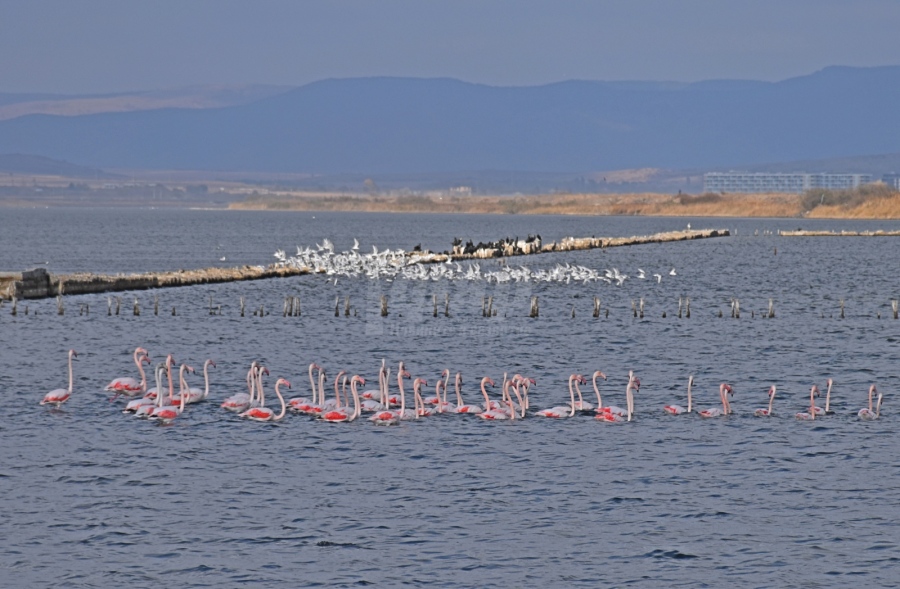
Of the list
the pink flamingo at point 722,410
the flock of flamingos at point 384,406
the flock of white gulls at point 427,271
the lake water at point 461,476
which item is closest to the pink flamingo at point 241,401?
Answer: the flock of flamingos at point 384,406

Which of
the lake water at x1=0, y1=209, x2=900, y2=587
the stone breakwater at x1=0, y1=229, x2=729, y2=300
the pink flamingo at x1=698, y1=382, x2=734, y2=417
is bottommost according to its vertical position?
the lake water at x1=0, y1=209, x2=900, y2=587

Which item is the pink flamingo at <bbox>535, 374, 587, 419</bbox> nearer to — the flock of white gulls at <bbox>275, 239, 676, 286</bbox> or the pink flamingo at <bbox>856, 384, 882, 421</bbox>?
the pink flamingo at <bbox>856, 384, 882, 421</bbox>

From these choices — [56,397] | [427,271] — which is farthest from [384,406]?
[427,271]

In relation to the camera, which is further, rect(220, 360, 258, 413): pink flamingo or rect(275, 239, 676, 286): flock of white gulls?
rect(275, 239, 676, 286): flock of white gulls

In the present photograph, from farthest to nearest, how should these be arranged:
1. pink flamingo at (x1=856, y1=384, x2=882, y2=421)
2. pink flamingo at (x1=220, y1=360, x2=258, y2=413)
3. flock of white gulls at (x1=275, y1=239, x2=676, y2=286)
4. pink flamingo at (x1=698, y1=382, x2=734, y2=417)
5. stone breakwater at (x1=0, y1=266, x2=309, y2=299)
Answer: flock of white gulls at (x1=275, y1=239, x2=676, y2=286) < stone breakwater at (x1=0, y1=266, x2=309, y2=299) < pink flamingo at (x1=698, y1=382, x2=734, y2=417) < pink flamingo at (x1=856, y1=384, x2=882, y2=421) < pink flamingo at (x1=220, y1=360, x2=258, y2=413)

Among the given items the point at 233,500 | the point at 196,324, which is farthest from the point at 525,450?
the point at 196,324

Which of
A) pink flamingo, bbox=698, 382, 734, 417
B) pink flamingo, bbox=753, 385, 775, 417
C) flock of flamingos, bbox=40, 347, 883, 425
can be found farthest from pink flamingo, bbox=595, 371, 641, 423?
pink flamingo, bbox=753, 385, 775, 417

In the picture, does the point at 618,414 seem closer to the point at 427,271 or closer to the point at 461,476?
the point at 461,476

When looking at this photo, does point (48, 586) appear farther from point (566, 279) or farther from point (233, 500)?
point (566, 279)

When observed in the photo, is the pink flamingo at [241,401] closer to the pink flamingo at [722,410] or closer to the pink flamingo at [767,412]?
the pink flamingo at [722,410]

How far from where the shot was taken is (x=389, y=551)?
2320 centimetres

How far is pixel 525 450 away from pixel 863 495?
7.34m

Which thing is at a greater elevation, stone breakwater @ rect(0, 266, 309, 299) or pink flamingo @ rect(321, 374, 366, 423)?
stone breakwater @ rect(0, 266, 309, 299)

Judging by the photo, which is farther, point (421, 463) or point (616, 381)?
point (616, 381)
